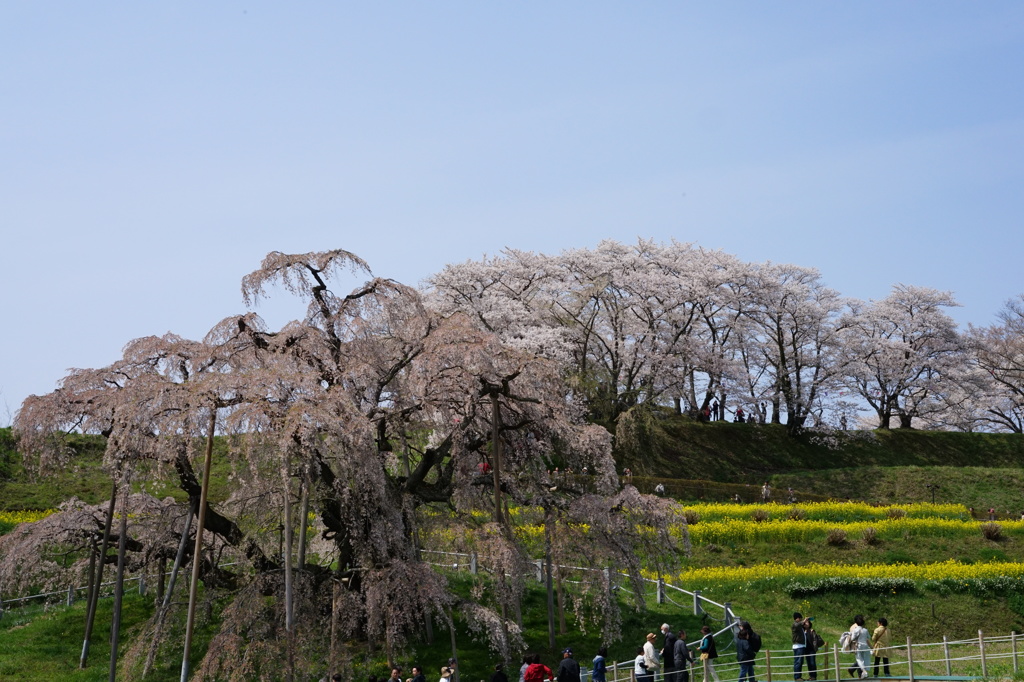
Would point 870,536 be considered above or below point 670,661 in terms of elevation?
above

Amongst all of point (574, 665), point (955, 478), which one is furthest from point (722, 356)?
point (574, 665)

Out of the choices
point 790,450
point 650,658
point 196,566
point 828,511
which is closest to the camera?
point 196,566

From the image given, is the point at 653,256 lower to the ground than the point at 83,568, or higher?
higher

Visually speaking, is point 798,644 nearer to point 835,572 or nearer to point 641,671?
point 641,671

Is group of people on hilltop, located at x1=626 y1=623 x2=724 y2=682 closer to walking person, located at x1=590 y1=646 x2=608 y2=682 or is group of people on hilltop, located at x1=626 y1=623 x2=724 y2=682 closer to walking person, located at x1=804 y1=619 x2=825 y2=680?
walking person, located at x1=590 y1=646 x2=608 y2=682

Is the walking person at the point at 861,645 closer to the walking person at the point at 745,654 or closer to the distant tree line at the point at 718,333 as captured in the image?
the walking person at the point at 745,654

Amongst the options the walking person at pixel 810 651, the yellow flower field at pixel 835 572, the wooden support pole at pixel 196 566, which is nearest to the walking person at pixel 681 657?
the walking person at pixel 810 651

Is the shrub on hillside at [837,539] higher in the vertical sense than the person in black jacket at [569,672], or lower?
higher

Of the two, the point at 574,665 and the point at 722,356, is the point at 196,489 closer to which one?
the point at 574,665

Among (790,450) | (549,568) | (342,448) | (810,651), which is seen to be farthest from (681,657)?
(790,450)

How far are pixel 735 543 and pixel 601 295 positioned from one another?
67.2 feet

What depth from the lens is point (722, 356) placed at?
59.0 meters

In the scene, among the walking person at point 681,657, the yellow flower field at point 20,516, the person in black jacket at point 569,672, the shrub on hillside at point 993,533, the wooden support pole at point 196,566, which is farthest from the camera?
the shrub on hillside at point 993,533

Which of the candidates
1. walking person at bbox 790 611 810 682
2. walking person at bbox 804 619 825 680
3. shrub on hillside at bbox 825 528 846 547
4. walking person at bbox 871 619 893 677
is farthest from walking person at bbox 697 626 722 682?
shrub on hillside at bbox 825 528 846 547
